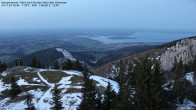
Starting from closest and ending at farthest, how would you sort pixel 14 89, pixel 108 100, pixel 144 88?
pixel 144 88 → pixel 108 100 → pixel 14 89

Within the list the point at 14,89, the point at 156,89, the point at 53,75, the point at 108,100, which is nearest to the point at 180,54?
the point at 53,75

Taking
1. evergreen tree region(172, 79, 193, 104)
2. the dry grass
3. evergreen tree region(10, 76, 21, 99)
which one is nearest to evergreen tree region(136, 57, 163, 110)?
evergreen tree region(172, 79, 193, 104)

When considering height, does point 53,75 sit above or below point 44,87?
above

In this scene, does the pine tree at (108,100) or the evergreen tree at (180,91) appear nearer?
the pine tree at (108,100)

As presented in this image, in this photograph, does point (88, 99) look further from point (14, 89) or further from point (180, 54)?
point (180, 54)

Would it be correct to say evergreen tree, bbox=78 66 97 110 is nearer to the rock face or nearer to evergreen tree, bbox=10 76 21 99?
evergreen tree, bbox=10 76 21 99

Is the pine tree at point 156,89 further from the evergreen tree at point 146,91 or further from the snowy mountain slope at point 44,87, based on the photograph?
the snowy mountain slope at point 44,87

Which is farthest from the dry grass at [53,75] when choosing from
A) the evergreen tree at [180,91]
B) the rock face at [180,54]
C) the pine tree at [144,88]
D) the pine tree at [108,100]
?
the rock face at [180,54]
